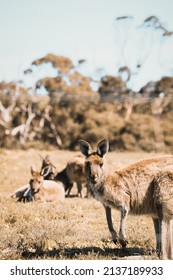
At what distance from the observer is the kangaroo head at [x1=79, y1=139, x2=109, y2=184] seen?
507 cm

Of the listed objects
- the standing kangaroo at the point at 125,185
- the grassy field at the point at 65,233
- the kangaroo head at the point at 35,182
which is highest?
the kangaroo head at the point at 35,182

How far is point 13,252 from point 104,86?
2238cm

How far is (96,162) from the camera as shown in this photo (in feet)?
16.7

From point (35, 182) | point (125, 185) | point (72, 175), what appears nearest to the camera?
point (125, 185)

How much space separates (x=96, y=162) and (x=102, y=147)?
0.17 m

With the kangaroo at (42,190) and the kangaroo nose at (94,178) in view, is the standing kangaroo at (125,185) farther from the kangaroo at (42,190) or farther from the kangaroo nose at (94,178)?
the kangaroo at (42,190)

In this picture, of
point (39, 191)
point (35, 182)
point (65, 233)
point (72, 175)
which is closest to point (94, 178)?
point (65, 233)

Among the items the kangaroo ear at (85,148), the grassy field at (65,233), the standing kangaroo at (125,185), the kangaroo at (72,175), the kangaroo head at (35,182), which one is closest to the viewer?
the standing kangaroo at (125,185)

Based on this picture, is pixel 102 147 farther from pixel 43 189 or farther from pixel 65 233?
pixel 43 189

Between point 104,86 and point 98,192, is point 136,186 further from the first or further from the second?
point 104,86

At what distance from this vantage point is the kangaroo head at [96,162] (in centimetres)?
507

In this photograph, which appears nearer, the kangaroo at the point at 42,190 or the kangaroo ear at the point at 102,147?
the kangaroo ear at the point at 102,147

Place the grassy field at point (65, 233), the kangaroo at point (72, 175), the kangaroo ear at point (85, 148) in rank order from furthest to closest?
the kangaroo at point (72, 175), the grassy field at point (65, 233), the kangaroo ear at point (85, 148)

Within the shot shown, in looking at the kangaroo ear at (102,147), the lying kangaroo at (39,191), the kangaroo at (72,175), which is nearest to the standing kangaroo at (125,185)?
the kangaroo ear at (102,147)
